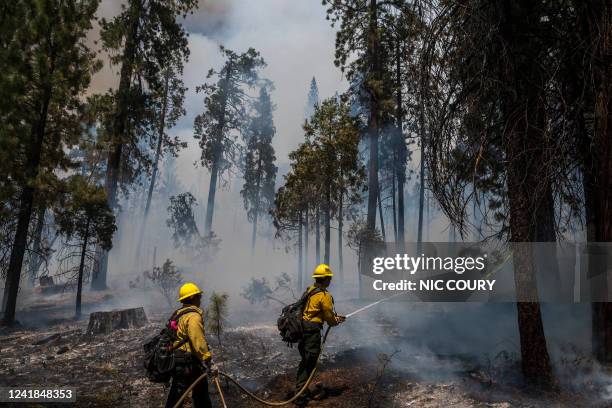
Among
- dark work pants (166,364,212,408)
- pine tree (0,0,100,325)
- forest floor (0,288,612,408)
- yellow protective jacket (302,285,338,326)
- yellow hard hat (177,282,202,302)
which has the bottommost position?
forest floor (0,288,612,408)

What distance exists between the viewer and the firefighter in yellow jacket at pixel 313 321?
683cm

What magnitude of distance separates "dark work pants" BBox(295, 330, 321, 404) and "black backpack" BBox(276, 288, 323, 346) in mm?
131

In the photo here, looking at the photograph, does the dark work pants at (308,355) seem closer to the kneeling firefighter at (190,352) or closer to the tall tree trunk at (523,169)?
the kneeling firefighter at (190,352)

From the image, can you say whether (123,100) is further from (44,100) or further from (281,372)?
(281,372)

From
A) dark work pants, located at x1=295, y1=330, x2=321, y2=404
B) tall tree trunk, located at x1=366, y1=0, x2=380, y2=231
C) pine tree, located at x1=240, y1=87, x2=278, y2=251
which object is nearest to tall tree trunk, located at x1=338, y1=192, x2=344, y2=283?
tall tree trunk, located at x1=366, y1=0, x2=380, y2=231

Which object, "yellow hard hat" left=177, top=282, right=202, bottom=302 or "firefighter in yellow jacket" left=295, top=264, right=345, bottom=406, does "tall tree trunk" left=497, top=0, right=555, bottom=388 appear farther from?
"yellow hard hat" left=177, top=282, right=202, bottom=302

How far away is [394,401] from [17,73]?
12055mm

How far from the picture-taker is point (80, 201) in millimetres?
14766

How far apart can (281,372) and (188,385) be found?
3.36 m

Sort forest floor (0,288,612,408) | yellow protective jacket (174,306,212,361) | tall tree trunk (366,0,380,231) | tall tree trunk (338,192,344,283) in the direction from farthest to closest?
tall tree trunk (338,192,344,283) < tall tree trunk (366,0,380,231) < forest floor (0,288,612,408) < yellow protective jacket (174,306,212,361)

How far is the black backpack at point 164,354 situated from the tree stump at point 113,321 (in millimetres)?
7823

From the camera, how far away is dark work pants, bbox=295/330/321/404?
6.81m

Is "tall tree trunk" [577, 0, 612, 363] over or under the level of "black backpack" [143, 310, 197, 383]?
over

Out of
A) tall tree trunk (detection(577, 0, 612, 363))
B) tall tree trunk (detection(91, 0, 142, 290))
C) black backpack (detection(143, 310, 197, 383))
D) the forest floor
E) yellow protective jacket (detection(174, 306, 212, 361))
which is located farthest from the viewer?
tall tree trunk (detection(91, 0, 142, 290))
